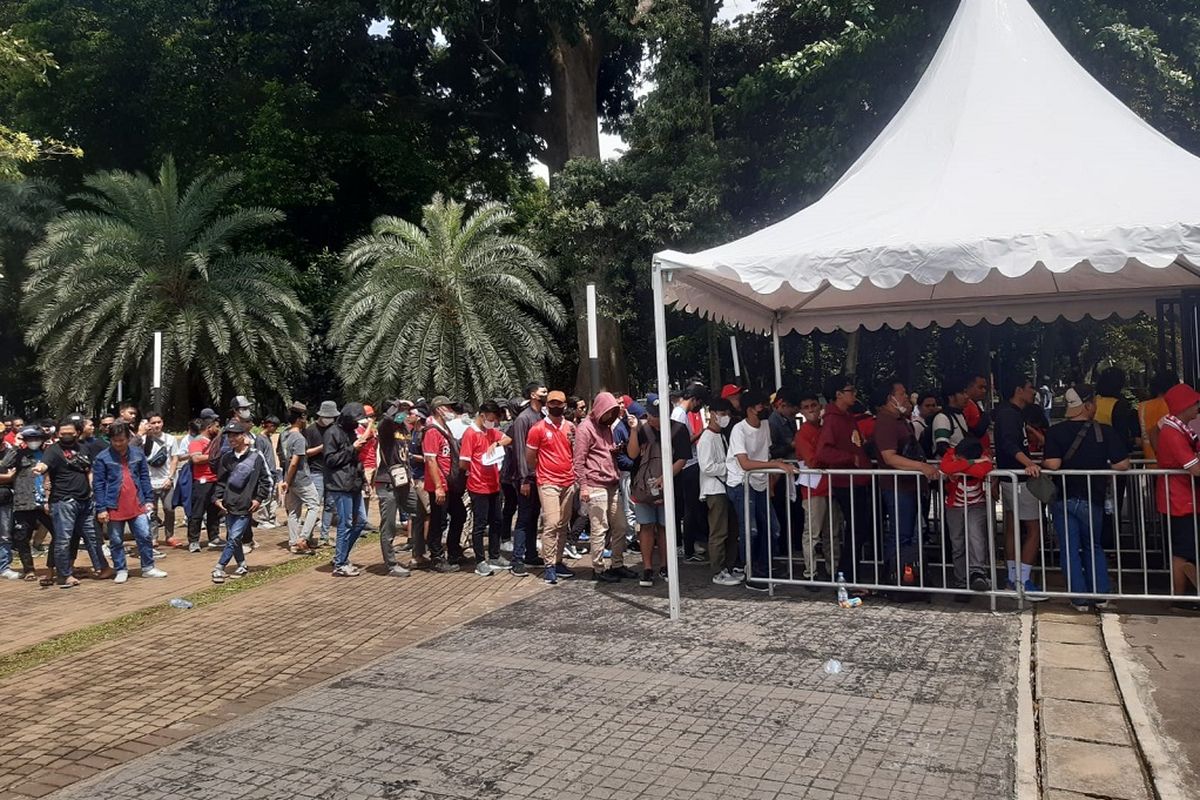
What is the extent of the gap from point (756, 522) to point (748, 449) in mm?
794

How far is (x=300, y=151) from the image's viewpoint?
1034 inches

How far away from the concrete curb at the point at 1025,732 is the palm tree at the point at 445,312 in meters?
15.2

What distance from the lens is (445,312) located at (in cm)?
2131

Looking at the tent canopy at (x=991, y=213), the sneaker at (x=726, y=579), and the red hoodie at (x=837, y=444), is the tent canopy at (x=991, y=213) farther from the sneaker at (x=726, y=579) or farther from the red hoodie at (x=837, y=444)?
the sneaker at (x=726, y=579)

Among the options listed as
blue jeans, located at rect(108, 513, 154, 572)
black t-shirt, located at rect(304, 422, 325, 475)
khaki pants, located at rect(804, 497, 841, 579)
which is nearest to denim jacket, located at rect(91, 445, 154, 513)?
blue jeans, located at rect(108, 513, 154, 572)

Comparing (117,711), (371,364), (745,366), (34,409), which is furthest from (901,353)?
(34,409)

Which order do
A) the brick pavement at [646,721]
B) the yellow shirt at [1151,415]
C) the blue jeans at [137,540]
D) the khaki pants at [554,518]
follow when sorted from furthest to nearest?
the blue jeans at [137,540] → the khaki pants at [554,518] → the yellow shirt at [1151,415] → the brick pavement at [646,721]

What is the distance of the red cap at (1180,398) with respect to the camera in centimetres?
765

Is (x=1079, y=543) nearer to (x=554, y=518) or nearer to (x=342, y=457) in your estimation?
(x=554, y=518)

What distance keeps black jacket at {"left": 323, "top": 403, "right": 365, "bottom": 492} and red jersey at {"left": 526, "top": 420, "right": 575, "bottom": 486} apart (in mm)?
2035

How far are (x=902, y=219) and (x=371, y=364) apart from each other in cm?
1537

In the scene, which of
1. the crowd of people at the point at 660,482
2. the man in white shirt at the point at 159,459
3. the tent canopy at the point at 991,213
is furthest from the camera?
the man in white shirt at the point at 159,459

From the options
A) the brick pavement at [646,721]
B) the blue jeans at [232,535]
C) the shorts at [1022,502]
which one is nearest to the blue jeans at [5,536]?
the blue jeans at [232,535]

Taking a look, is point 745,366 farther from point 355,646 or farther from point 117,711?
point 117,711
